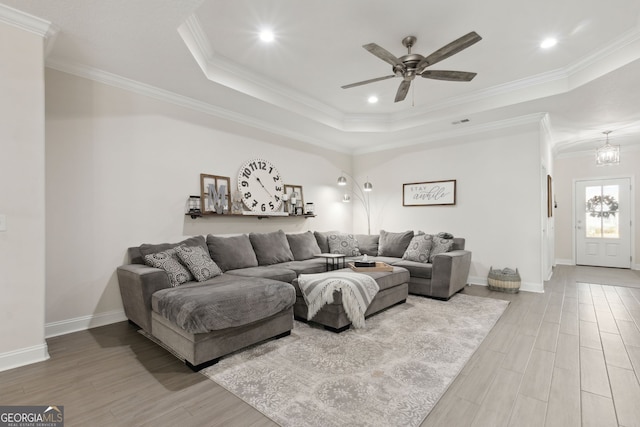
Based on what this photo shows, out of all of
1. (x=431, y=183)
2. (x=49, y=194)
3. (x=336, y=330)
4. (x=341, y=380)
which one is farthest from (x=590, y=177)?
(x=49, y=194)

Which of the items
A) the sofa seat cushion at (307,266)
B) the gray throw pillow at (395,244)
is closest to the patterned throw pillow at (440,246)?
the gray throw pillow at (395,244)

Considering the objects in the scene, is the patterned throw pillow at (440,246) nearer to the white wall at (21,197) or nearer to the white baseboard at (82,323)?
the white baseboard at (82,323)

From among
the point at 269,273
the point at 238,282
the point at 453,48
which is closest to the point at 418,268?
the point at 269,273

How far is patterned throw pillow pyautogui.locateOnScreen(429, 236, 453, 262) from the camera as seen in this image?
4562 millimetres

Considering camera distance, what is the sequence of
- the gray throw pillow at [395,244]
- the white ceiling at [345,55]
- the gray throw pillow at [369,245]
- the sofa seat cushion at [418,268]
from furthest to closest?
the gray throw pillow at [369,245], the gray throw pillow at [395,244], the sofa seat cushion at [418,268], the white ceiling at [345,55]

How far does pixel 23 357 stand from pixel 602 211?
1000cm

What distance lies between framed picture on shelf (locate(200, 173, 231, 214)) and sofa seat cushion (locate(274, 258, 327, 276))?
1.17m

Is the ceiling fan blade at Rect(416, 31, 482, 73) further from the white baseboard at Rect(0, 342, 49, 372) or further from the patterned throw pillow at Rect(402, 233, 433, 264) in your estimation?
the white baseboard at Rect(0, 342, 49, 372)

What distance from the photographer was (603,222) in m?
6.98

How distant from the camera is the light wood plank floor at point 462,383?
5.78 ft

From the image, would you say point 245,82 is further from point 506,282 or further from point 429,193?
point 506,282

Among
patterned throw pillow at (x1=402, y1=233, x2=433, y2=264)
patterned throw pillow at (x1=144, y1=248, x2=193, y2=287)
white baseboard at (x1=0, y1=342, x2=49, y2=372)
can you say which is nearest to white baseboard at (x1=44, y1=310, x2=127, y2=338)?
white baseboard at (x1=0, y1=342, x2=49, y2=372)

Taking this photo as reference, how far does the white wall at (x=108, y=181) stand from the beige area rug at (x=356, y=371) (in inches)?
76.6

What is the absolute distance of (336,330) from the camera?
3020mm
